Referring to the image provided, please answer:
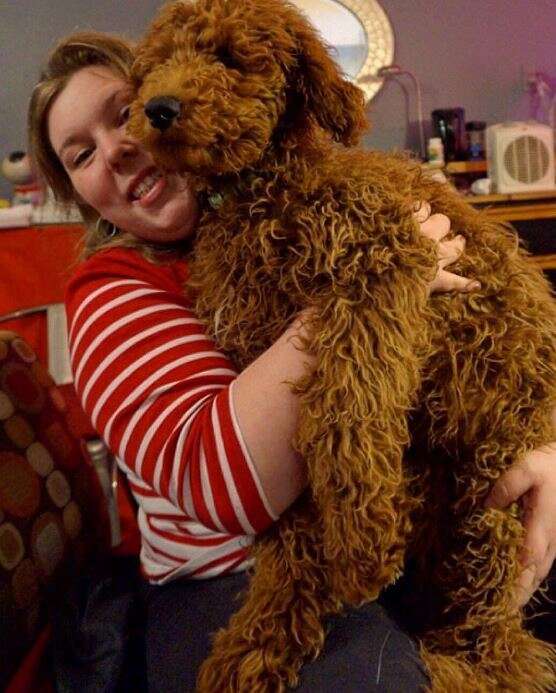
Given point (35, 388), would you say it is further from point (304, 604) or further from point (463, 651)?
point (463, 651)

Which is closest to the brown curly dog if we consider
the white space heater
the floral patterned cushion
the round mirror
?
the floral patterned cushion

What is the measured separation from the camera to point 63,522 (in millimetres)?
1093

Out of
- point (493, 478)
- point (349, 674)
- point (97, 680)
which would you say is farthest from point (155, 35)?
point (97, 680)

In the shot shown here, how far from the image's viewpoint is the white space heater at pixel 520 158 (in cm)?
273

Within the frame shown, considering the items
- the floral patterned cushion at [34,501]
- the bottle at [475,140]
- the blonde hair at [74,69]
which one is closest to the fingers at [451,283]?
the blonde hair at [74,69]

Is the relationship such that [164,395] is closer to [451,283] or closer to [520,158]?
[451,283]

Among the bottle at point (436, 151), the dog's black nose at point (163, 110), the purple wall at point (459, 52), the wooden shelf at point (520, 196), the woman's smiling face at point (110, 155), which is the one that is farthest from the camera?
the purple wall at point (459, 52)


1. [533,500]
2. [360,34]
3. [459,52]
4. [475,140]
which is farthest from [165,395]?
[459,52]

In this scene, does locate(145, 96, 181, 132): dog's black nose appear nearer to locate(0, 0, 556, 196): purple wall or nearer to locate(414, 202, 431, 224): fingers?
locate(414, 202, 431, 224): fingers

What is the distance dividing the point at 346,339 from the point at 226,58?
0.98 ft

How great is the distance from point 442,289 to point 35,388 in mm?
747

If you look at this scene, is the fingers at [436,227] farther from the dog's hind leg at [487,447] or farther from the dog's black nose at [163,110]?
the dog's black nose at [163,110]

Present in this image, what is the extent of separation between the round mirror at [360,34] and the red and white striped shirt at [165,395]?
8.21 ft

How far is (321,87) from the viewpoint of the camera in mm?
690
